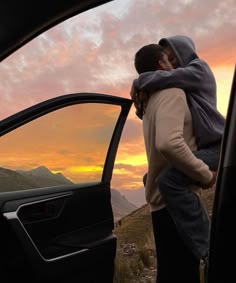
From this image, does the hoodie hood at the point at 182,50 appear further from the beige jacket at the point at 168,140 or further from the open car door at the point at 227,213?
the open car door at the point at 227,213

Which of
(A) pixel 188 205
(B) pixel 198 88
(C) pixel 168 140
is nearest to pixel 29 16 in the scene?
(B) pixel 198 88

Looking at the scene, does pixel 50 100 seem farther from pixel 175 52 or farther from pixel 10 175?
pixel 175 52

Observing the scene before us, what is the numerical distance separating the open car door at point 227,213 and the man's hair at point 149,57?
139 cm

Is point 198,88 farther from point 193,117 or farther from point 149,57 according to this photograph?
point 149,57

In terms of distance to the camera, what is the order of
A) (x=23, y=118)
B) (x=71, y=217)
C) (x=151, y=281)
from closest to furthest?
(x=23, y=118) → (x=71, y=217) → (x=151, y=281)

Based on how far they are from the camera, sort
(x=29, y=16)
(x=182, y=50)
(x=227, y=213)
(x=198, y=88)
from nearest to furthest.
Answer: (x=227, y=213)
(x=198, y=88)
(x=182, y=50)
(x=29, y=16)

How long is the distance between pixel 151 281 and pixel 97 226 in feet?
9.25

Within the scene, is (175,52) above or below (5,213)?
above

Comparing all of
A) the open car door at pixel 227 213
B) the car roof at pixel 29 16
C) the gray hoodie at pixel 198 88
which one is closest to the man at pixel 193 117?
the gray hoodie at pixel 198 88

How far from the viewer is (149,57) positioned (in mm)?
2352

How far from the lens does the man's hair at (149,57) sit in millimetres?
2350

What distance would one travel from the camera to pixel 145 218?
8984 millimetres

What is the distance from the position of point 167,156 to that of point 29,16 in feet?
9.57

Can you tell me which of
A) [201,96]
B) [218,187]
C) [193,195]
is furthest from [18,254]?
[218,187]
